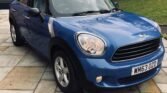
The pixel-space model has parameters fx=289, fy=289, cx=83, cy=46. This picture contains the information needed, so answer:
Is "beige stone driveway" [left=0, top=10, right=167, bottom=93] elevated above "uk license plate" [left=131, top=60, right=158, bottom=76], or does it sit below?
below

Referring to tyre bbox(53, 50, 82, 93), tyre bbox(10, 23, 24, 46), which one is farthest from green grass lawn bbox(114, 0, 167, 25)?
tyre bbox(53, 50, 82, 93)

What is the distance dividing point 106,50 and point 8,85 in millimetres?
1945

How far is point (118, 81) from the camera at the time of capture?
12.8 ft

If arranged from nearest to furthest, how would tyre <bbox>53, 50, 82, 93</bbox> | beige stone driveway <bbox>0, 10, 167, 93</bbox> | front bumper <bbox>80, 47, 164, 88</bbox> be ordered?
front bumper <bbox>80, 47, 164, 88</bbox> → tyre <bbox>53, 50, 82, 93</bbox> → beige stone driveway <bbox>0, 10, 167, 93</bbox>

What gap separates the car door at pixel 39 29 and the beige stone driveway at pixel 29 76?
43 centimetres

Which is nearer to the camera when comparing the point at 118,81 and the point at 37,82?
the point at 118,81

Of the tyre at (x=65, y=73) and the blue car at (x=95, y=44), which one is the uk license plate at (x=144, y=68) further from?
the tyre at (x=65, y=73)

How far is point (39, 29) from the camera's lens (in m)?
5.01

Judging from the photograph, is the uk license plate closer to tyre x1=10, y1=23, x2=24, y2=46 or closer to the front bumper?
the front bumper

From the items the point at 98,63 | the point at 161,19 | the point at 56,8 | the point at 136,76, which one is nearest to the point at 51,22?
the point at 56,8

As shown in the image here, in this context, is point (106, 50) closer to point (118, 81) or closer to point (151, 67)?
point (118, 81)

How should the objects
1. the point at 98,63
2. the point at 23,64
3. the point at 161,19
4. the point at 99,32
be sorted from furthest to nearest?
the point at 161,19
the point at 23,64
the point at 99,32
the point at 98,63

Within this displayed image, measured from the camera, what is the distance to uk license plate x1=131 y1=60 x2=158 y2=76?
393cm

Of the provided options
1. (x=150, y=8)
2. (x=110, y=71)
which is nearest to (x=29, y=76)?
(x=110, y=71)
